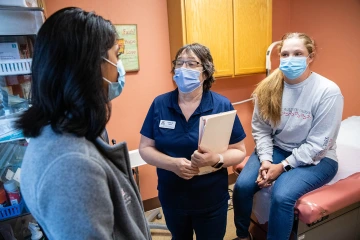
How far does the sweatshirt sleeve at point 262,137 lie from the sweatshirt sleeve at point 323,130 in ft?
0.66

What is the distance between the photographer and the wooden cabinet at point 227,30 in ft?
6.59

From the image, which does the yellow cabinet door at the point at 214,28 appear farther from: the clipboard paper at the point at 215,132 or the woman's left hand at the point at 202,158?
the woman's left hand at the point at 202,158

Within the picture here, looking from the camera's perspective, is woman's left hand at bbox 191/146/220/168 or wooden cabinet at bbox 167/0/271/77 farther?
wooden cabinet at bbox 167/0/271/77

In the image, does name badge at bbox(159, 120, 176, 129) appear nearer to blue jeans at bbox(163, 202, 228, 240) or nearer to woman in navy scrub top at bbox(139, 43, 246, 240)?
woman in navy scrub top at bbox(139, 43, 246, 240)

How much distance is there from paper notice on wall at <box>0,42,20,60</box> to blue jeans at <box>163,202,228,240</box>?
116cm

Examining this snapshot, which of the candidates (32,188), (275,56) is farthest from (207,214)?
(275,56)

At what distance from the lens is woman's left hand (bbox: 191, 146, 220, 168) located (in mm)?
1090

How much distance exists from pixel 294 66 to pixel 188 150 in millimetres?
896

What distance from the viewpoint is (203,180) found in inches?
47.9

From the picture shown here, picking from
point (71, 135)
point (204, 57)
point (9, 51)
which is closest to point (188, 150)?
point (204, 57)

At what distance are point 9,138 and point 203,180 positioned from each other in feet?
3.36

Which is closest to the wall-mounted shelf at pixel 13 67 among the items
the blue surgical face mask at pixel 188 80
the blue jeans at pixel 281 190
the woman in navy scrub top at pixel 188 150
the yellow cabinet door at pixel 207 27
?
the woman in navy scrub top at pixel 188 150

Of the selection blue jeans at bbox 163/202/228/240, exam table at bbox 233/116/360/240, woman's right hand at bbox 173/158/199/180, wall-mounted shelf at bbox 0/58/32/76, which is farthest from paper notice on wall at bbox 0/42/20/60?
exam table at bbox 233/116/360/240

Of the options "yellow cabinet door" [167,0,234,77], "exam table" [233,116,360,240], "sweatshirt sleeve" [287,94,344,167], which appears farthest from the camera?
"yellow cabinet door" [167,0,234,77]
